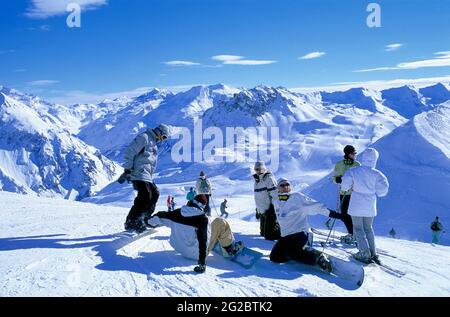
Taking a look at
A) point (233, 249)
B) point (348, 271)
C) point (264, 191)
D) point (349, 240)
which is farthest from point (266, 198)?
point (348, 271)

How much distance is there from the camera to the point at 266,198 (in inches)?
370

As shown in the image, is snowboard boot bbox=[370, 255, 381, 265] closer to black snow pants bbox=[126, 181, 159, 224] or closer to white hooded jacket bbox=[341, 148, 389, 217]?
white hooded jacket bbox=[341, 148, 389, 217]

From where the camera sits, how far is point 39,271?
6.31 m

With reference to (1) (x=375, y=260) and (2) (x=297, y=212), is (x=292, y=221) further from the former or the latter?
(1) (x=375, y=260)

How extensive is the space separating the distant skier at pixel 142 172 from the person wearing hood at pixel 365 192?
380 cm

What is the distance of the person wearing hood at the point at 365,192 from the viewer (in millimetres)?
7434

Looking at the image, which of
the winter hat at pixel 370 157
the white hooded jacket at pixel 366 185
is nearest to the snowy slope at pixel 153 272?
the white hooded jacket at pixel 366 185

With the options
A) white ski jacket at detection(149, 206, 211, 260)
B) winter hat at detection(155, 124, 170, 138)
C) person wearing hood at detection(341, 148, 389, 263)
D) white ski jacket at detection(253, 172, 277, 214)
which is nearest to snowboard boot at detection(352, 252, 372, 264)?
person wearing hood at detection(341, 148, 389, 263)

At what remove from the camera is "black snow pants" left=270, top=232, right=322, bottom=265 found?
689cm

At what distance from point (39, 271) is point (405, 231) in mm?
28648

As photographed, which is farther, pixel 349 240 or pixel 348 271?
pixel 349 240

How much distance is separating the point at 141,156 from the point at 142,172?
1.10ft

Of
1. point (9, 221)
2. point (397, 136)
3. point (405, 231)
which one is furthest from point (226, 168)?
point (9, 221)
